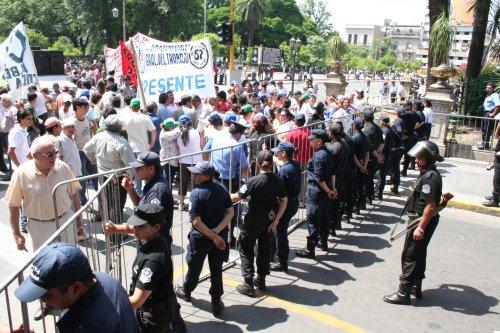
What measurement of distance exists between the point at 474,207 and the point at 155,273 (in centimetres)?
760

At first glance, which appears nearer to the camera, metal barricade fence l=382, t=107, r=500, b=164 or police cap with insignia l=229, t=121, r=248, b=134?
police cap with insignia l=229, t=121, r=248, b=134

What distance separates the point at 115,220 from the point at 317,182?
2.82m

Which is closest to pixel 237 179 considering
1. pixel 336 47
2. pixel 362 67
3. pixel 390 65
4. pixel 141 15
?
pixel 336 47

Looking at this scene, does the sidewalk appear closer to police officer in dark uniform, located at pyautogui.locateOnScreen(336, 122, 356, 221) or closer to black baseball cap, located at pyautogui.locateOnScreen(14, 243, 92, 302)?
police officer in dark uniform, located at pyautogui.locateOnScreen(336, 122, 356, 221)

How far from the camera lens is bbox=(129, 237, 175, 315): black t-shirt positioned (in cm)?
336

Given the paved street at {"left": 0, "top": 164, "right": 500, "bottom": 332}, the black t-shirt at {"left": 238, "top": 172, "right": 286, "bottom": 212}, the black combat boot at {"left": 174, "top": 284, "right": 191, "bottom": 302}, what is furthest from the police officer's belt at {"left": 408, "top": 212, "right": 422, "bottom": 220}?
the black combat boot at {"left": 174, "top": 284, "right": 191, "bottom": 302}

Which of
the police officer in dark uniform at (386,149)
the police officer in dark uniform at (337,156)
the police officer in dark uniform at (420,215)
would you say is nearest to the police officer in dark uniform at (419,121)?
the police officer in dark uniform at (386,149)

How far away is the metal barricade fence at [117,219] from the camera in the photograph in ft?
13.5

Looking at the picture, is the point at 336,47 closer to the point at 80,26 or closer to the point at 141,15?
the point at 141,15

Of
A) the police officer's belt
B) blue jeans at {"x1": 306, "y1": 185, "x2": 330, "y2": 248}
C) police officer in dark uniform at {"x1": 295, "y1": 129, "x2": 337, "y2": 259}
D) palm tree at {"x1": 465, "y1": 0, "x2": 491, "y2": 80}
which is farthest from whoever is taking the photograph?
palm tree at {"x1": 465, "y1": 0, "x2": 491, "y2": 80}

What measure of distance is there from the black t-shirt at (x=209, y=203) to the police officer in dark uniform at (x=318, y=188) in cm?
195

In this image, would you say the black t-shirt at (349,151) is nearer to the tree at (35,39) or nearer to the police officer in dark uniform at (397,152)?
the police officer in dark uniform at (397,152)

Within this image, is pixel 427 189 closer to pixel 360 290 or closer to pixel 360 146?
pixel 360 290

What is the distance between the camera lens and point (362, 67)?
91.9 meters
